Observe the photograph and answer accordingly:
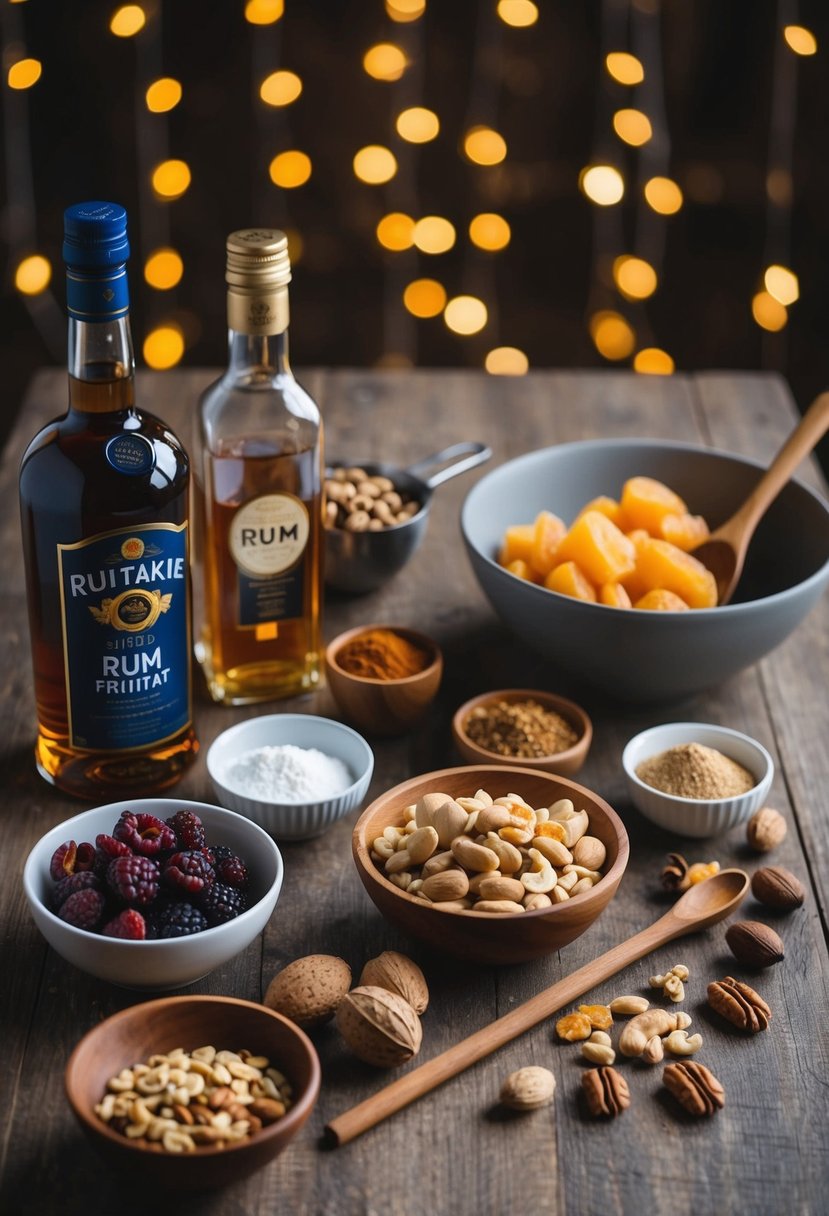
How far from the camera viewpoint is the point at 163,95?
2.64 metres

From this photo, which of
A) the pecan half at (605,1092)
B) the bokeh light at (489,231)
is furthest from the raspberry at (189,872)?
the bokeh light at (489,231)

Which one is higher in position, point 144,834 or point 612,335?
point 144,834

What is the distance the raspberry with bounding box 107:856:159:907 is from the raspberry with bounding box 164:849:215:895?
13mm

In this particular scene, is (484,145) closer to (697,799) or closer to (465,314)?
(465,314)

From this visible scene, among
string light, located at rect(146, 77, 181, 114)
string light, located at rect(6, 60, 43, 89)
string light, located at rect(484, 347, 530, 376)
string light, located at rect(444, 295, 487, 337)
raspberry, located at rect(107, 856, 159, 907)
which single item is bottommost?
string light, located at rect(484, 347, 530, 376)

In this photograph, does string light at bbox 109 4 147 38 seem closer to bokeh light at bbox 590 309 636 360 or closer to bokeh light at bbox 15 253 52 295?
bokeh light at bbox 15 253 52 295

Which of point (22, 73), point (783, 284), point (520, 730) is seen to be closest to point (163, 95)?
point (22, 73)

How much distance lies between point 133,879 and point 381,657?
1.42ft

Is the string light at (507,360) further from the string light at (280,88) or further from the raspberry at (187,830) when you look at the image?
the raspberry at (187,830)

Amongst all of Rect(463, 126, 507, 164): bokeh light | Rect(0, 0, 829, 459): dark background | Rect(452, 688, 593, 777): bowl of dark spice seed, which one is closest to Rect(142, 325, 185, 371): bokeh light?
Rect(0, 0, 829, 459): dark background

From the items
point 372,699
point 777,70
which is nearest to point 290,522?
point 372,699

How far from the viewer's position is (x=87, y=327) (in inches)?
41.1

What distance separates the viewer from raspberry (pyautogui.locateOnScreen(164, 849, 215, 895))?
94 centimetres

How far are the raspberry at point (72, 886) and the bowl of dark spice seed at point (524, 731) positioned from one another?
1.28 ft
